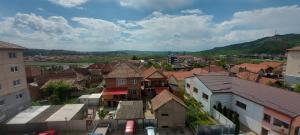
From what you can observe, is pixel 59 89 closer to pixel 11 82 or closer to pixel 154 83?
pixel 11 82

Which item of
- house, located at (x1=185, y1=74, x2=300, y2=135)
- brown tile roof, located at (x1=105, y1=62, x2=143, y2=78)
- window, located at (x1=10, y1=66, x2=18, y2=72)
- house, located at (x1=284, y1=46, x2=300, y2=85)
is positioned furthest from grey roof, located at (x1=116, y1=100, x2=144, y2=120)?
house, located at (x1=284, y1=46, x2=300, y2=85)

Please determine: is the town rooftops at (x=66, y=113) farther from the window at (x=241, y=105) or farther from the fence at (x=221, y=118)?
the window at (x=241, y=105)

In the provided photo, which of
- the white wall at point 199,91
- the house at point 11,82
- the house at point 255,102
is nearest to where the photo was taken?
the house at point 255,102

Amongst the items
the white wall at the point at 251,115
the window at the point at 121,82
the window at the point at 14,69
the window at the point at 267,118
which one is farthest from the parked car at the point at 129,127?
the window at the point at 14,69

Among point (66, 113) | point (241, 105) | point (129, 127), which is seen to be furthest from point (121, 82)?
point (241, 105)

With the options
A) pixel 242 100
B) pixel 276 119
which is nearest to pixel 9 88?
pixel 242 100

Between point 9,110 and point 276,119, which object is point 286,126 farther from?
point 9,110
